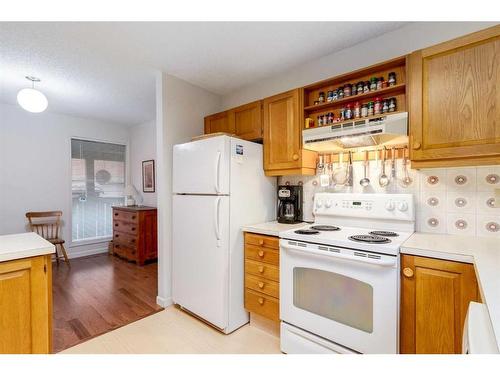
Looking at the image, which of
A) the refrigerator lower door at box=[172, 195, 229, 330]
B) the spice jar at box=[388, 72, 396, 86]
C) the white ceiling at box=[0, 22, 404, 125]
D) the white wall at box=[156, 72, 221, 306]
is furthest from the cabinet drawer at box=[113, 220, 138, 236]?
the spice jar at box=[388, 72, 396, 86]

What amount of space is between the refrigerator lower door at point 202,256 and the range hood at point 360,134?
843 millimetres

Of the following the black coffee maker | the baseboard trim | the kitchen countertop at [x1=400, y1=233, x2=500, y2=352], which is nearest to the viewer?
the kitchen countertop at [x1=400, y1=233, x2=500, y2=352]

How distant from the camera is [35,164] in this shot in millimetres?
3646

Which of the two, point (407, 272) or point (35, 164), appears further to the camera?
point (35, 164)

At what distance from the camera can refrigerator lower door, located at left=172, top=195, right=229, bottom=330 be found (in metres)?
1.95

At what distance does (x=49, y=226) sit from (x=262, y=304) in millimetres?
3605

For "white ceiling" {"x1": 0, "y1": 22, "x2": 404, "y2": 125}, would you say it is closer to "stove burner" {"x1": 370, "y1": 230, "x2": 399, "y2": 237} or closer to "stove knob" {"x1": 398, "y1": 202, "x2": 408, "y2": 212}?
"stove knob" {"x1": 398, "y1": 202, "x2": 408, "y2": 212}

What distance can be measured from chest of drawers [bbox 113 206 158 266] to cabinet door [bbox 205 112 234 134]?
5.92 ft

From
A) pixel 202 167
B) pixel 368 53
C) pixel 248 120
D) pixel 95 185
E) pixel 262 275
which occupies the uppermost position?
pixel 368 53

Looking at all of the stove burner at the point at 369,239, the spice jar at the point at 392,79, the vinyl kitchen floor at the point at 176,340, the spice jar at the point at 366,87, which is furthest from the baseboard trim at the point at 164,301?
the spice jar at the point at 392,79

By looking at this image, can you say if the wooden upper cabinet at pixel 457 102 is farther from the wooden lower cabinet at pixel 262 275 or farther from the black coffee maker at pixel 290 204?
the wooden lower cabinet at pixel 262 275

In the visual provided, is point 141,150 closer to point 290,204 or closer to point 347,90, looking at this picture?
point 290,204

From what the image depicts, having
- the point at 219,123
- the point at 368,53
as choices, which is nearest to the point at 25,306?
the point at 219,123

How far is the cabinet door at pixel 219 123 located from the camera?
2.55 m
